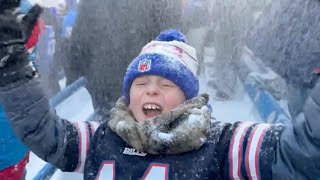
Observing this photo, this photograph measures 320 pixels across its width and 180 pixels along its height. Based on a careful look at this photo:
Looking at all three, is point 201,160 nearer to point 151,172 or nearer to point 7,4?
point 151,172

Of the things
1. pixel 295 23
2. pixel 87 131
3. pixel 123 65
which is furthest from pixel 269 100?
pixel 87 131

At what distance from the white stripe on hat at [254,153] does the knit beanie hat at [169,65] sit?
33cm

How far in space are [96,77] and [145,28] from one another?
43 cm

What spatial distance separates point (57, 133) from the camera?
62.1 inches

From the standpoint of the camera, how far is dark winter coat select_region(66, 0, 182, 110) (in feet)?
8.66

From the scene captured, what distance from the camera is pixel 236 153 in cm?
142

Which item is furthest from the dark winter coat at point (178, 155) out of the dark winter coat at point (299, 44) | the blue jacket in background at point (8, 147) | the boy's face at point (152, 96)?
the dark winter coat at point (299, 44)

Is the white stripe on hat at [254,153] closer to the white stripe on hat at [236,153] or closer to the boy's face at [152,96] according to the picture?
the white stripe on hat at [236,153]

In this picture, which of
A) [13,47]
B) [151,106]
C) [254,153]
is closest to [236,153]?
[254,153]

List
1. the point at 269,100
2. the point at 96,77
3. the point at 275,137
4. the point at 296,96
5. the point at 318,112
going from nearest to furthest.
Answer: the point at 318,112 → the point at 275,137 → the point at 296,96 → the point at 96,77 → the point at 269,100

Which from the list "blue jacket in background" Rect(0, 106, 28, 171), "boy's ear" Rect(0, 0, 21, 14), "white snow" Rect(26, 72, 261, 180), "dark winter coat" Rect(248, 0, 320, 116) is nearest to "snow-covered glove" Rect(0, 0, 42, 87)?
"boy's ear" Rect(0, 0, 21, 14)

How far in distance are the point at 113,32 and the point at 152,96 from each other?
1197 mm

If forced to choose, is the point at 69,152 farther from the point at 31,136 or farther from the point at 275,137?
the point at 275,137

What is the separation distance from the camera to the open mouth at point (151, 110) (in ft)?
5.10
